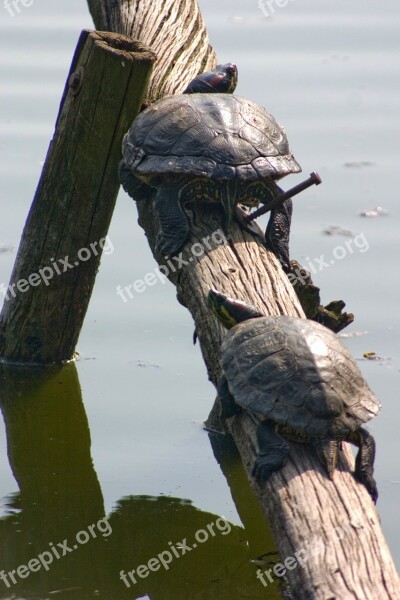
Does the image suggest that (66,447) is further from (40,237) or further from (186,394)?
(40,237)

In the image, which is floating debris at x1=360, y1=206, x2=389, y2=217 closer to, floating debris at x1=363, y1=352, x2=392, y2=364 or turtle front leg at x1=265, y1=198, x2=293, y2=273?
floating debris at x1=363, y1=352, x2=392, y2=364

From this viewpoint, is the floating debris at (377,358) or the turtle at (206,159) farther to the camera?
the floating debris at (377,358)

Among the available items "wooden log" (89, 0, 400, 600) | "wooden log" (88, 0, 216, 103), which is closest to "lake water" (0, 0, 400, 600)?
"wooden log" (89, 0, 400, 600)

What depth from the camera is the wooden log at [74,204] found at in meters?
4.51

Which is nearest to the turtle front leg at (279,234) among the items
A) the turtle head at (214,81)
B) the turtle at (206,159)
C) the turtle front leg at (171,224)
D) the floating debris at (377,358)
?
the turtle at (206,159)

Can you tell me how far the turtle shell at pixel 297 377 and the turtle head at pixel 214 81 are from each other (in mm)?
1659

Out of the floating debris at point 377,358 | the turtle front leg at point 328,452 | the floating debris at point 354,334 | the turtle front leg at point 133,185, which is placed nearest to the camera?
the turtle front leg at point 328,452

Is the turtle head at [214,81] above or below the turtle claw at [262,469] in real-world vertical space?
above

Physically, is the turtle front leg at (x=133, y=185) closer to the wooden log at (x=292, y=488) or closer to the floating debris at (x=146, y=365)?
the wooden log at (x=292, y=488)

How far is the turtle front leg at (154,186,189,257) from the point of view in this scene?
410cm

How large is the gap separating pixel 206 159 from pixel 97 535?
158cm

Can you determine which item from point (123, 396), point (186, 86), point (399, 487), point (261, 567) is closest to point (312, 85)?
point (186, 86)

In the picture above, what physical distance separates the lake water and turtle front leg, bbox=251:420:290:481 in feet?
3.00

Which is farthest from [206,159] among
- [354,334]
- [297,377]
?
[354,334]
